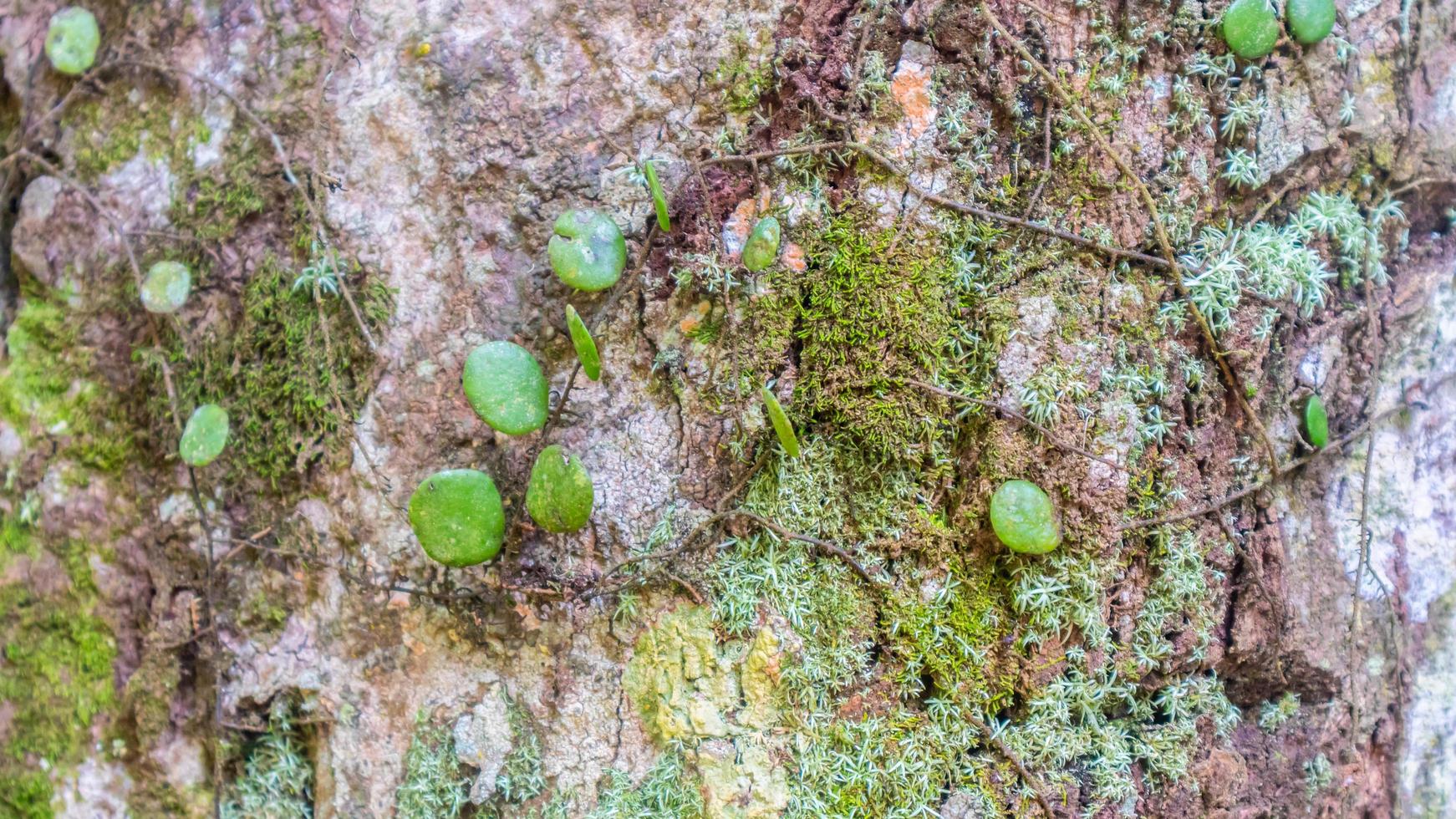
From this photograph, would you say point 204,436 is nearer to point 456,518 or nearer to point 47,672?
point 456,518

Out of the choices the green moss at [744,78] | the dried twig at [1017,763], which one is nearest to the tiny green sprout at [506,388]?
the green moss at [744,78]

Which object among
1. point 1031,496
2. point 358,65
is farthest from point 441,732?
point 358,65

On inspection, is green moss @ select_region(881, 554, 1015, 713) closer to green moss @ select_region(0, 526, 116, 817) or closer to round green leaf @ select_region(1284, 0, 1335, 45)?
round green leaf @ select_region(1284, 0, 1335, 45)

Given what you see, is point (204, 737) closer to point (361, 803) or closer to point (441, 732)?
point (361, 803)

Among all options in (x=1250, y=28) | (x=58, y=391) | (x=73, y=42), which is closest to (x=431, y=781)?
(x=58, y=391)

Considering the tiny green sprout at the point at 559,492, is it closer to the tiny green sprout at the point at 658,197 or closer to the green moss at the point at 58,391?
the tiny green sprout at the point at 658,197

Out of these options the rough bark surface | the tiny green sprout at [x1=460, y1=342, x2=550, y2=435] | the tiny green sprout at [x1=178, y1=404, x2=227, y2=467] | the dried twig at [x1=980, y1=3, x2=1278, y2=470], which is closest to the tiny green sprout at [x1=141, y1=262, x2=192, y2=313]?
the rough bark surface
